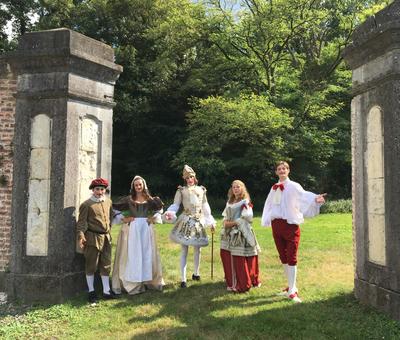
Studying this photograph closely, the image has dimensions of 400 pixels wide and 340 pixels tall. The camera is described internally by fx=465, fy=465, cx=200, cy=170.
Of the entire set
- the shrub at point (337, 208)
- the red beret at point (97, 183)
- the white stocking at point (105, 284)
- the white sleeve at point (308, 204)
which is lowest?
the white stocking at point (105, 284)

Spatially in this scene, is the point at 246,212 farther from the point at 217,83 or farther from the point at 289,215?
the point at 217,83

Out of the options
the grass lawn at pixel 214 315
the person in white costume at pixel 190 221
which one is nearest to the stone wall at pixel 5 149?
the grass lawn at pixel 214 315

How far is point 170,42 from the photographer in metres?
24.5

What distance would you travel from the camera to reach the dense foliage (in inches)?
885

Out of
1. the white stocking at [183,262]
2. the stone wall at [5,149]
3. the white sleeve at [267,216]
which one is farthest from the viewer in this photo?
the stone wall at [5,149]

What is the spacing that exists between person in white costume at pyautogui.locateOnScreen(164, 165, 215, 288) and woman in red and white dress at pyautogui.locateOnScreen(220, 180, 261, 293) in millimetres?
468

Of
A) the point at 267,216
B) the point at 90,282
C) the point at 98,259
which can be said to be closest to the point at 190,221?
the point at 267,216

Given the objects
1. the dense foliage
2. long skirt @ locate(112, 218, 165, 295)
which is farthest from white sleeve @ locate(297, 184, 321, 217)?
the dense foliage

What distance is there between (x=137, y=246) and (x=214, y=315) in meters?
1.72

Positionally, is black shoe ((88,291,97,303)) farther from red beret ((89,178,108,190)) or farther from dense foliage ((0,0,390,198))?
dense foliage ((0,0,390,198))

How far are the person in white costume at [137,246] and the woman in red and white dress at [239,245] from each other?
1081 millimetres

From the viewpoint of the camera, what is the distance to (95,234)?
6664 millimetres

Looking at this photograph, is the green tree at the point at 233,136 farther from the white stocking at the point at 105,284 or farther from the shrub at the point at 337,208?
the white stocking at the point at 105,284

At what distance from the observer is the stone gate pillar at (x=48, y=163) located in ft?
21.7
